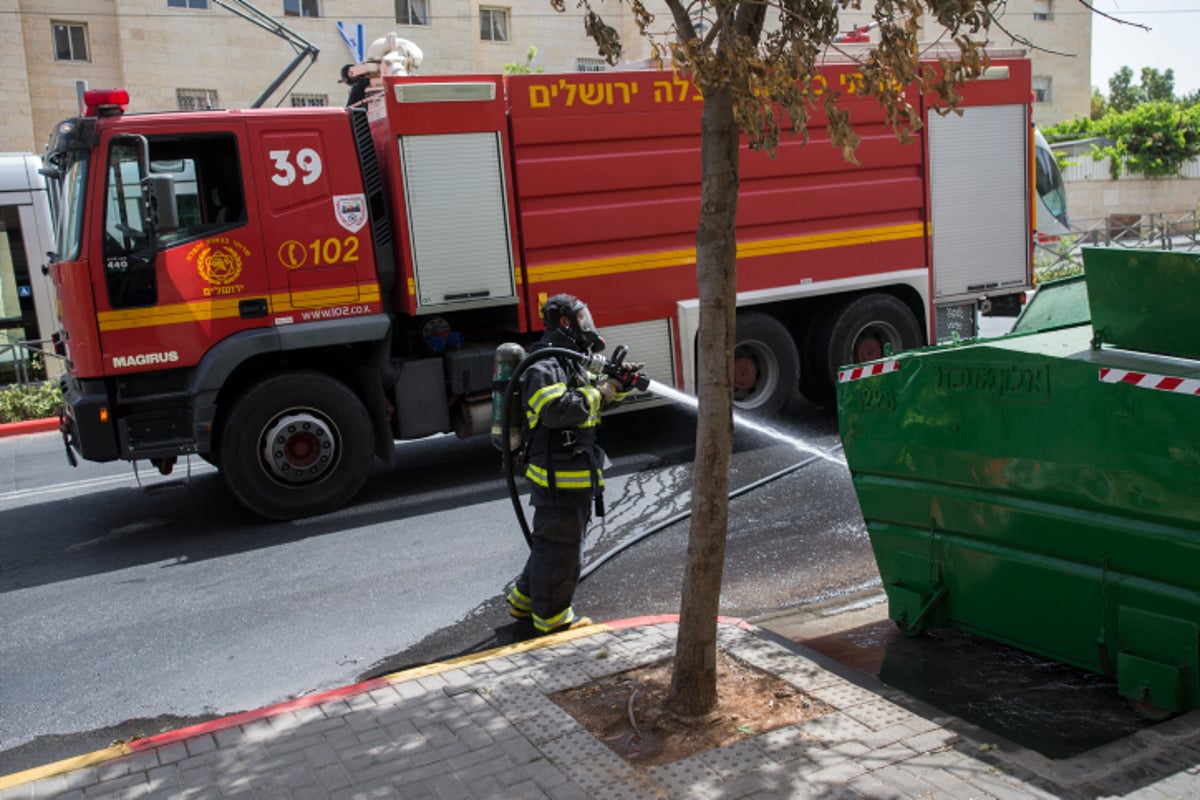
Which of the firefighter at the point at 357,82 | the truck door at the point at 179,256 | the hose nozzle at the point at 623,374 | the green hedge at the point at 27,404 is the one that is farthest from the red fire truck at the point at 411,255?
the green hedge at the point at 27,404

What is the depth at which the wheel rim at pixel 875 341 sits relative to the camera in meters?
9.66

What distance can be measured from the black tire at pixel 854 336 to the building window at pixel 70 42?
68.8 ft

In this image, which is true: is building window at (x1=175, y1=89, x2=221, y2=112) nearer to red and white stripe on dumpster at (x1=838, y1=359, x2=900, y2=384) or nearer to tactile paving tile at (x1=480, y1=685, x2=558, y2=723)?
red and white stripe on dumpster at (x1=838, y1=359, x2=900, y2=384)

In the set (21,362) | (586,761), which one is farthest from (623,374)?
(21,362)

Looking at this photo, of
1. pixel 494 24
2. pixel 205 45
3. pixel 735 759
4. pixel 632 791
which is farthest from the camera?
pixel 494 24

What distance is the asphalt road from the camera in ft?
15.8

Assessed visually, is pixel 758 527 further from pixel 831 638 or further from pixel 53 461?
pixel 53 461

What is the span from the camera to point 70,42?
23.9 m

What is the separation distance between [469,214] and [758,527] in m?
3.06

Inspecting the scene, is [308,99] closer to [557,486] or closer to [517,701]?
[557,486]

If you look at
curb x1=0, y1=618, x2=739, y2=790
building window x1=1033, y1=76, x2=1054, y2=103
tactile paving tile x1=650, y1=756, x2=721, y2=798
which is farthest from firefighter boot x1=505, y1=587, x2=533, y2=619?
building window x1=1033, y1=76, x2=1054, y2=103

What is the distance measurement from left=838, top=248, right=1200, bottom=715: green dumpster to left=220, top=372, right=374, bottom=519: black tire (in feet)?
12.7

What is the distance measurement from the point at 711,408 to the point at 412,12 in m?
25.5

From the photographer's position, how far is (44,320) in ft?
44.5
